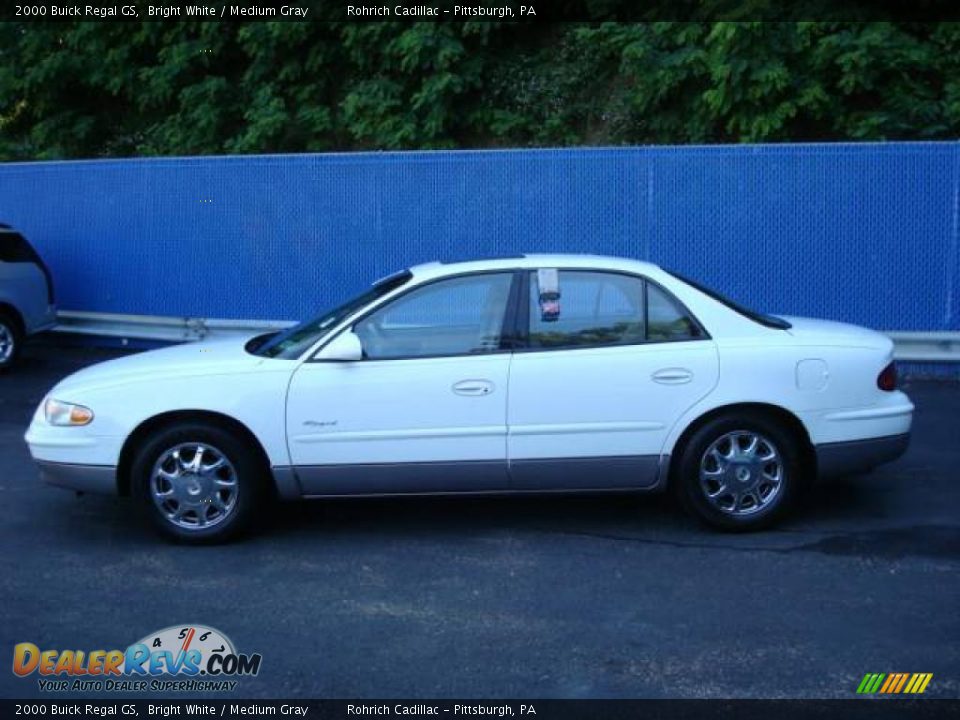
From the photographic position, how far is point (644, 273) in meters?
6.62

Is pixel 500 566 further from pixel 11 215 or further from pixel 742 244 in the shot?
pixel 11 215

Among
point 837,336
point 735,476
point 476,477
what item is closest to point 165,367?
point 476,477

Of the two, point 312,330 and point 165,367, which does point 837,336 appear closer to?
point 312,330

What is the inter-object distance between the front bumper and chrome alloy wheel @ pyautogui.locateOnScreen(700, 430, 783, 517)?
3.18 metres

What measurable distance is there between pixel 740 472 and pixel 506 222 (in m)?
6.35

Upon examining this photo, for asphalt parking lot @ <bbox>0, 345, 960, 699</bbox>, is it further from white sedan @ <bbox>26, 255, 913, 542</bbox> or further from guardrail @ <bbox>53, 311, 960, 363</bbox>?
guardrail @ <bbox>53, 311, 960, 363</bbox>

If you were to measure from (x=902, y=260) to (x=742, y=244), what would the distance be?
149 cm

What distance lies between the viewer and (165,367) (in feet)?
21.5

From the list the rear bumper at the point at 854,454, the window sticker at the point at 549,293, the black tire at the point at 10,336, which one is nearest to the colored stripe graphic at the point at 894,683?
the rear bumper at the point at 854,454

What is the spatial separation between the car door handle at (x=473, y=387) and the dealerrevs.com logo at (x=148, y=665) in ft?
6.04

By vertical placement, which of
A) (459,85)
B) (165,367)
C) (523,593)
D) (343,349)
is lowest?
(523,593)

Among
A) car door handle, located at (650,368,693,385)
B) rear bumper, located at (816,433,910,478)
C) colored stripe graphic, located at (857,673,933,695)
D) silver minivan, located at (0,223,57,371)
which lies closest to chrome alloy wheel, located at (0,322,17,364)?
silver minivan, located at (0,223,57,371)

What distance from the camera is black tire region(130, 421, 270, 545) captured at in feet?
20.9
